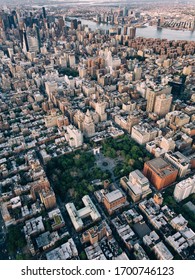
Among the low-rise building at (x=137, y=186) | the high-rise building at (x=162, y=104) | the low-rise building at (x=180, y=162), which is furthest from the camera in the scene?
the high-rise building at (x=162, y=104)

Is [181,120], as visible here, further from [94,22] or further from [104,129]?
[94,22]

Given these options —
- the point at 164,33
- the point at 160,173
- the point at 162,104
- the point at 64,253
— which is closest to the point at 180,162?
the point at 160,173

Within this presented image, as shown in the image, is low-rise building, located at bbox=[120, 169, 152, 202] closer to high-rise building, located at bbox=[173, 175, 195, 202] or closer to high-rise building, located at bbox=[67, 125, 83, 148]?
high-rise building, located at bbox=[173, 175, 195, 202]

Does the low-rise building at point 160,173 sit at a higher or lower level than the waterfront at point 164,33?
lower

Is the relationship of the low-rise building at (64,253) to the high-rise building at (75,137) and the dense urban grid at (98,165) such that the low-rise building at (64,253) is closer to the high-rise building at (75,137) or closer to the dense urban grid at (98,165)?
the dense urban grid at (98,165)

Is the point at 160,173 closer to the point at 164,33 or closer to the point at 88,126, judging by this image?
the point at 88,126

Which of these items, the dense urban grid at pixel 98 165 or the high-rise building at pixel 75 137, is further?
the high-rise building at pixel 75 137

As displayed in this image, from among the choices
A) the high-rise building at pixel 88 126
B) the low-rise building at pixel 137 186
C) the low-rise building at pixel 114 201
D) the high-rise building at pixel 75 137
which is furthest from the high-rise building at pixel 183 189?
the high-rise building at pixel 88 126

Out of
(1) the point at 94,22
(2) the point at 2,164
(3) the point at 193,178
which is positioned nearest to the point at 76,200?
(2) the point at 2,164

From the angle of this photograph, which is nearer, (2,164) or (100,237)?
(100,237)
